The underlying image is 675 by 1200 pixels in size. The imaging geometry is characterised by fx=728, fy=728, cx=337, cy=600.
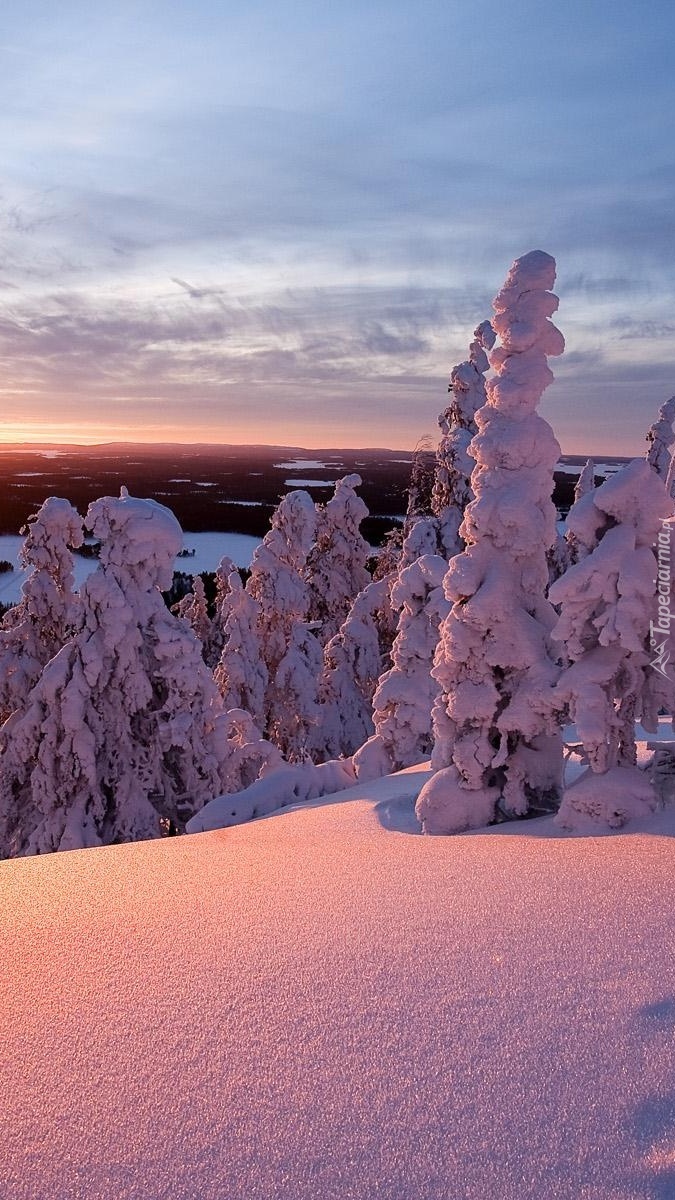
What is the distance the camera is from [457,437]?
2394 centimetres

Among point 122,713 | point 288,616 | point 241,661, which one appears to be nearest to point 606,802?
point 122,713

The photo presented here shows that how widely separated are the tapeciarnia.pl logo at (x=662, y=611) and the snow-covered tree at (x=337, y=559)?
24127mm

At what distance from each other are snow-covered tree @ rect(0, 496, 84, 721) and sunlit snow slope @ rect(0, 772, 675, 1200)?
536 inches

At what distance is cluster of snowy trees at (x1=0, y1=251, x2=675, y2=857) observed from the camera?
26.6ft

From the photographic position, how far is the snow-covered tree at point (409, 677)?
16172 millimetres

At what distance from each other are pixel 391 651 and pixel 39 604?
933cm

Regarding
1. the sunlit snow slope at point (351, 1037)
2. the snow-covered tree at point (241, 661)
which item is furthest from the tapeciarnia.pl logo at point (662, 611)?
the snow-covered tree at point (241, 661)

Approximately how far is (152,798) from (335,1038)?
14.0 m

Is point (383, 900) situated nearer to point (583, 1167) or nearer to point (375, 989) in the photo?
point (375, 989)

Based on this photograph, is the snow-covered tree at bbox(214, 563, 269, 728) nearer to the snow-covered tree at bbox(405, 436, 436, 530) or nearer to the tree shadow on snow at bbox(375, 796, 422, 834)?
the snow-covered tree at bbox(405, 436, 436, 530)

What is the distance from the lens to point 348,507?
32.0 meters

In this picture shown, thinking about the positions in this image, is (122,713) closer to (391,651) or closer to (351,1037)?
(391,651)

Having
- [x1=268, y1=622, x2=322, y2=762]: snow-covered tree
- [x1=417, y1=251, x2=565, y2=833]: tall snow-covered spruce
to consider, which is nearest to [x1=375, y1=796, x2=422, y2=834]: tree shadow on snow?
[x1=417, y1=251, x2=565, y2=833]: tall snow-covered spruce

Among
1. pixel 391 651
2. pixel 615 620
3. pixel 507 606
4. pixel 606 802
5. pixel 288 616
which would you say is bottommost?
pixel 288 616
